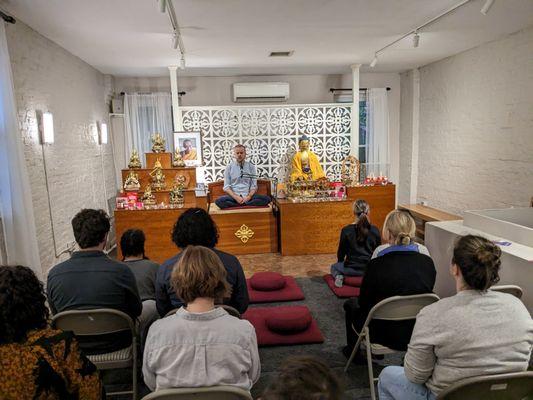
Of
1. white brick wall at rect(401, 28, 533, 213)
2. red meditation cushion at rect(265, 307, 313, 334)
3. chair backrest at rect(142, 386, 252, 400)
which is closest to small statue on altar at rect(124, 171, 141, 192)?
red meditation cushion at rect(265, 307, 313, 334)

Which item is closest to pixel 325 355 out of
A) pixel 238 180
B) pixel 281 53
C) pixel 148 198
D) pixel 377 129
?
pixel 148 198

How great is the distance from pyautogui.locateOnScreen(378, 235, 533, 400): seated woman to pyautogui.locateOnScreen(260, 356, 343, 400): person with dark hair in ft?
2.69

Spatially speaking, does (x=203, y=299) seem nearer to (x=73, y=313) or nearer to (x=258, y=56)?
(x=73, y=313)

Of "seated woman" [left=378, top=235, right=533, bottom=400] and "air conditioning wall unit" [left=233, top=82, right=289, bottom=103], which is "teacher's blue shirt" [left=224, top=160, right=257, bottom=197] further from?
"seated woman" [left=378, top=235, right=533, bottom=400]

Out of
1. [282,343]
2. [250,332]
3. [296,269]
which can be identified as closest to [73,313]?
[250,332]

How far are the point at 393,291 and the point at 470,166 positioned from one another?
4736 mm

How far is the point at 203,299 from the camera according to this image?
65.7 inches

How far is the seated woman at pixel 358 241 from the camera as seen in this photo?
3.84 metres

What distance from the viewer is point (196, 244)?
2.46 metres

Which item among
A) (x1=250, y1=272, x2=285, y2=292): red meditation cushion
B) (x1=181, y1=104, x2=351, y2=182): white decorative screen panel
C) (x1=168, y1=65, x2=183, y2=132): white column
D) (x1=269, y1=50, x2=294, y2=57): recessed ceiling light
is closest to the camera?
(x1=250, y1=272, x2=285, y2=292): red meditation cushion

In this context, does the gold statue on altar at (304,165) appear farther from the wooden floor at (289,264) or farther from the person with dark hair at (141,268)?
the person with dark hair at (141,268)

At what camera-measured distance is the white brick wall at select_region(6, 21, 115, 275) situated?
13.4 feet

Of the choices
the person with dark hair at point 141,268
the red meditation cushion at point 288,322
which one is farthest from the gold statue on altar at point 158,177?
the red meditation cushion at point 288,322

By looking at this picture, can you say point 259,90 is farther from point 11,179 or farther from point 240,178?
point 11,179
